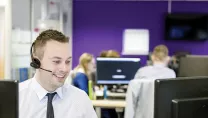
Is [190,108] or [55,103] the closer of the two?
[190,108]

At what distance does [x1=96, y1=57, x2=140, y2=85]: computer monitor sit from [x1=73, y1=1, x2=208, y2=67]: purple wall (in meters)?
3.63

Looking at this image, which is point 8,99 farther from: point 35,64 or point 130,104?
point 130,104

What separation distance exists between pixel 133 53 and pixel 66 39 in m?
6.35

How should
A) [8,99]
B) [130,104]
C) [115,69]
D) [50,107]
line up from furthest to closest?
[115,69] < [130,104] < [50,107] < [8,99]

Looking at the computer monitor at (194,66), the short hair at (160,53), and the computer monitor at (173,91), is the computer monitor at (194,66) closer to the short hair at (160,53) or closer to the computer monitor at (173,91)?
the short hair at (160,53)

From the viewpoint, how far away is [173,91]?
135 centimetres

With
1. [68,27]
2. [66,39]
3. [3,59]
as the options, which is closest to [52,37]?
[66,39]

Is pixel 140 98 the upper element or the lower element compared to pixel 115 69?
lower

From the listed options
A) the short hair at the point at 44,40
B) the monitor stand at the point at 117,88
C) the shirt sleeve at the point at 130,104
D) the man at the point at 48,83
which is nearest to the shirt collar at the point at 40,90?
the man at the point at 48,83

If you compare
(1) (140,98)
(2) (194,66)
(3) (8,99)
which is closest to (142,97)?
(1) (140,98)

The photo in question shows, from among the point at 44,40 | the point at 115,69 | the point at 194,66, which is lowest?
the point at 115,69

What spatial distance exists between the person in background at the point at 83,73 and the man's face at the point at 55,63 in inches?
102

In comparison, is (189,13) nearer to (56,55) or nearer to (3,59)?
(3,59)

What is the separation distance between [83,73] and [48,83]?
2695mm
